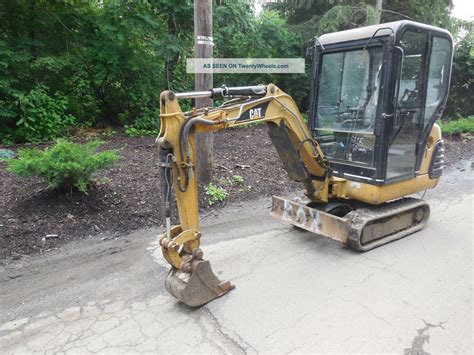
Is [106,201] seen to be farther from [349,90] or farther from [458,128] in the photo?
[458,128]

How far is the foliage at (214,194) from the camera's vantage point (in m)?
5.72

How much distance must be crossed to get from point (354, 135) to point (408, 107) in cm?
68

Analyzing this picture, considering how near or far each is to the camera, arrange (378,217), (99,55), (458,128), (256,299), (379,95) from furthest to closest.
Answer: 1. (458,128)
2. (99,55)
3. (378,217)
4. (379,95)
5. (256,299)

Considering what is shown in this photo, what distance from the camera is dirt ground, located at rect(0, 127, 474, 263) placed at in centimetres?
438

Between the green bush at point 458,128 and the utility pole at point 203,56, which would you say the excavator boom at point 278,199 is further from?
the green bush at point 458,128

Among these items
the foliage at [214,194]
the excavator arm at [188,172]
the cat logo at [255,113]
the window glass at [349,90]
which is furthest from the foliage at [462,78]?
the excavator arm at [188,172]

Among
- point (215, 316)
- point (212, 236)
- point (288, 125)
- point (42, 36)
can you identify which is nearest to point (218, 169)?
point (212, 236)

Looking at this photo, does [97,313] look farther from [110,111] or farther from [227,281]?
[110,111]

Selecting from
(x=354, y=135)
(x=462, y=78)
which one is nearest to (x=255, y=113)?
(x=354, y=135)

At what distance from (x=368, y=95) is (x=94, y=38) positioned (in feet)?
23.9

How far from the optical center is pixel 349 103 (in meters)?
4.42

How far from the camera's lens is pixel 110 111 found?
999 centimetres

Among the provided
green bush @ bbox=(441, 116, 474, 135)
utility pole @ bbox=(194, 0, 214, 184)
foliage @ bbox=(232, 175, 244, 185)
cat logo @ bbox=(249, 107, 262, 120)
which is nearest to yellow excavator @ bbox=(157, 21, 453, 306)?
cat logo @ bbox=(249, 107, 262, 120)

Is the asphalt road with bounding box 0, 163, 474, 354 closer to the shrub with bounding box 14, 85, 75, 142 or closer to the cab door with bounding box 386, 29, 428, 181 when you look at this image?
the cab door with bounding box 386, 29, 428, 181
